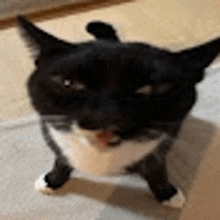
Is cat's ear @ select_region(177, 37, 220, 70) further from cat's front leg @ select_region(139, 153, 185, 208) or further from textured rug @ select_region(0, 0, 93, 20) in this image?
textured rug @ select_region(0, 0, 93, 20)

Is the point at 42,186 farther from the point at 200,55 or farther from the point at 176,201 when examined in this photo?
the point at 200,55

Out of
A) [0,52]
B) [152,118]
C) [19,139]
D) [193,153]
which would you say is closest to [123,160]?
[152,118]

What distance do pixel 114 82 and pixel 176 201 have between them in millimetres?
466

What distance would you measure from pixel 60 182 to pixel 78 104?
422 millimetres

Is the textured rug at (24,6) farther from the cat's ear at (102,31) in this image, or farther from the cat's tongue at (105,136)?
the cat's tongue at (105,136)

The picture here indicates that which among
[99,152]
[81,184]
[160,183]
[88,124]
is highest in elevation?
[88,124]

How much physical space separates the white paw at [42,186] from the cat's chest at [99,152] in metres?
0.22

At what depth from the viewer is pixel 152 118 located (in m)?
0.45

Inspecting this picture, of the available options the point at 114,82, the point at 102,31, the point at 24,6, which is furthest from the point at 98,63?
the point at 24,6

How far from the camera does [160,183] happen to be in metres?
0.71

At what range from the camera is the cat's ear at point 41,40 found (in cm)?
46

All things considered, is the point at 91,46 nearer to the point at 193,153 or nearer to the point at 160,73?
the point at 160,73

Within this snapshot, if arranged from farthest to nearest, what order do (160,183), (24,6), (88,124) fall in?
(24,6) < (160,183) < (88,124)

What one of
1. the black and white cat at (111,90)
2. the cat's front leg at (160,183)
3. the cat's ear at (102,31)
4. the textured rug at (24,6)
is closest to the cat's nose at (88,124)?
the black and white cat at (111,90)
